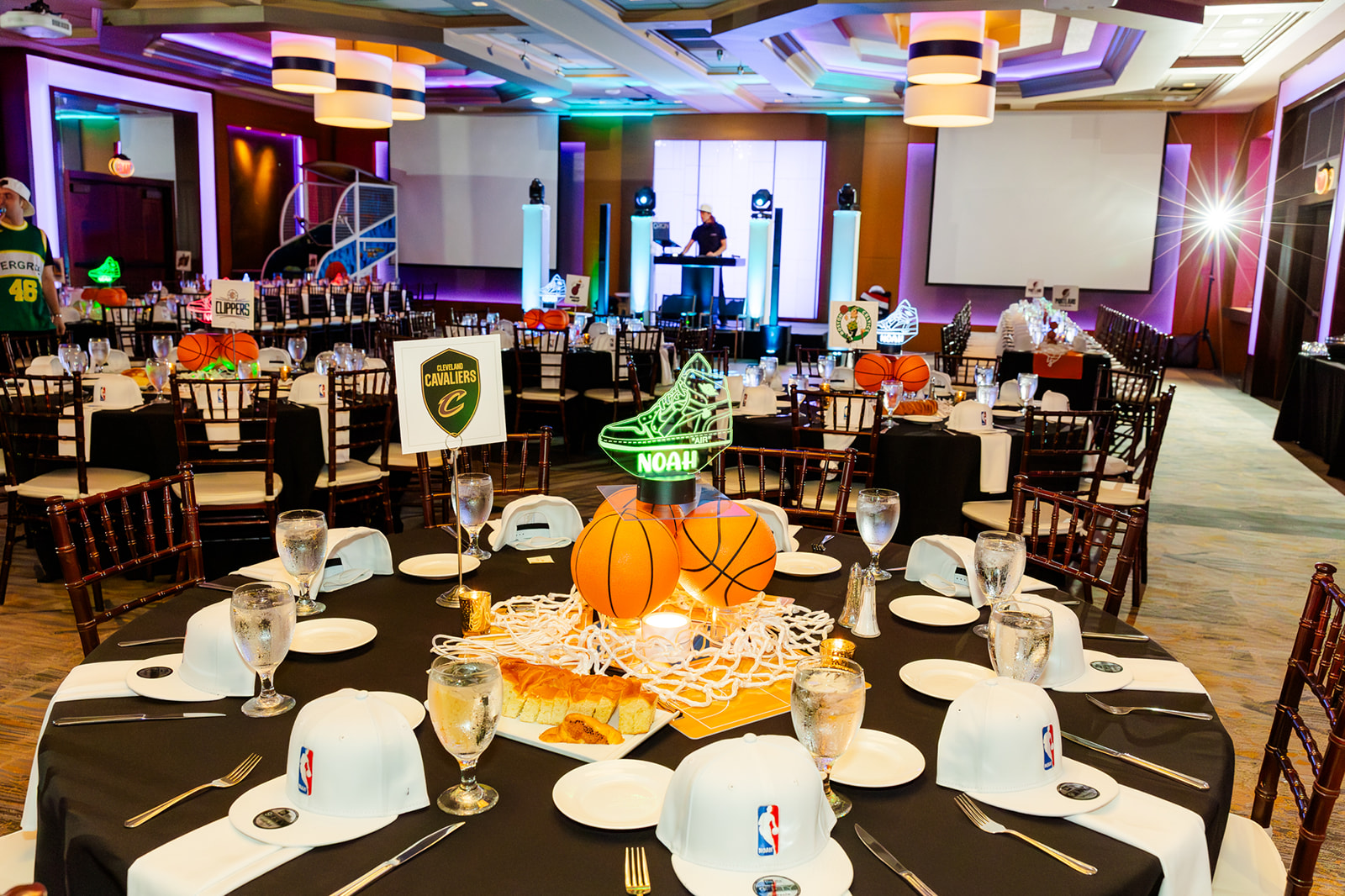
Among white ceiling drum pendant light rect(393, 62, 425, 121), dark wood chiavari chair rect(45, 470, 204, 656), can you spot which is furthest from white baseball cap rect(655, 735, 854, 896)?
white ceiling drum pendant light rect(393, 62, 425, 121)

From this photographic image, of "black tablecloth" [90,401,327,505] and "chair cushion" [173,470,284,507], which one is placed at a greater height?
"black tablecloth" [90,401,327,505]

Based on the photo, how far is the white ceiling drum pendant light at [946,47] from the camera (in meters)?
7.62

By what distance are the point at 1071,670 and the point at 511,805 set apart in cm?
95

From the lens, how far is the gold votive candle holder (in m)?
1.77

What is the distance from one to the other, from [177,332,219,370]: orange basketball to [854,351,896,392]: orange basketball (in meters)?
3.20

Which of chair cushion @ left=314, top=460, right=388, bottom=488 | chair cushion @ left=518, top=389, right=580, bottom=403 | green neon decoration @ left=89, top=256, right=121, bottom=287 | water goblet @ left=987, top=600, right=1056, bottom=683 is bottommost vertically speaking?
chair cushion @ left=314, top=460, right=388, bottom=488

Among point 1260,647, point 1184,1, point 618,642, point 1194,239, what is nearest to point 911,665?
point 618,642

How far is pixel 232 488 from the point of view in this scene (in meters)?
4.29

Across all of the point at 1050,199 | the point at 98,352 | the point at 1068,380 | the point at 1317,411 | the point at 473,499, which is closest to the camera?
the point at 473,499

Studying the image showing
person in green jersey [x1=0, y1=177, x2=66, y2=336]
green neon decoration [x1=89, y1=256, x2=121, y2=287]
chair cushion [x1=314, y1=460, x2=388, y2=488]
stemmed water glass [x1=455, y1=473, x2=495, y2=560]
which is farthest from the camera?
green neon decoration [x1=89, y1=256, x2=121, y2=287]

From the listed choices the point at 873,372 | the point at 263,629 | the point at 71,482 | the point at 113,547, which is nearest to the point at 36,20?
the point at 71,482

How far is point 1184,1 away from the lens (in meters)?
7.69

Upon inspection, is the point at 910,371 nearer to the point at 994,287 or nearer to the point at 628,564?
the point at 628,564

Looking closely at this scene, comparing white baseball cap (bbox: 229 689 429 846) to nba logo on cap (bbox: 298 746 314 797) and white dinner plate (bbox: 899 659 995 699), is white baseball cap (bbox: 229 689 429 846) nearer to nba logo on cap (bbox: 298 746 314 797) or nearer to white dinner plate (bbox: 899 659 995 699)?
nba logo on cap (bbox: 298 746 314 797)
